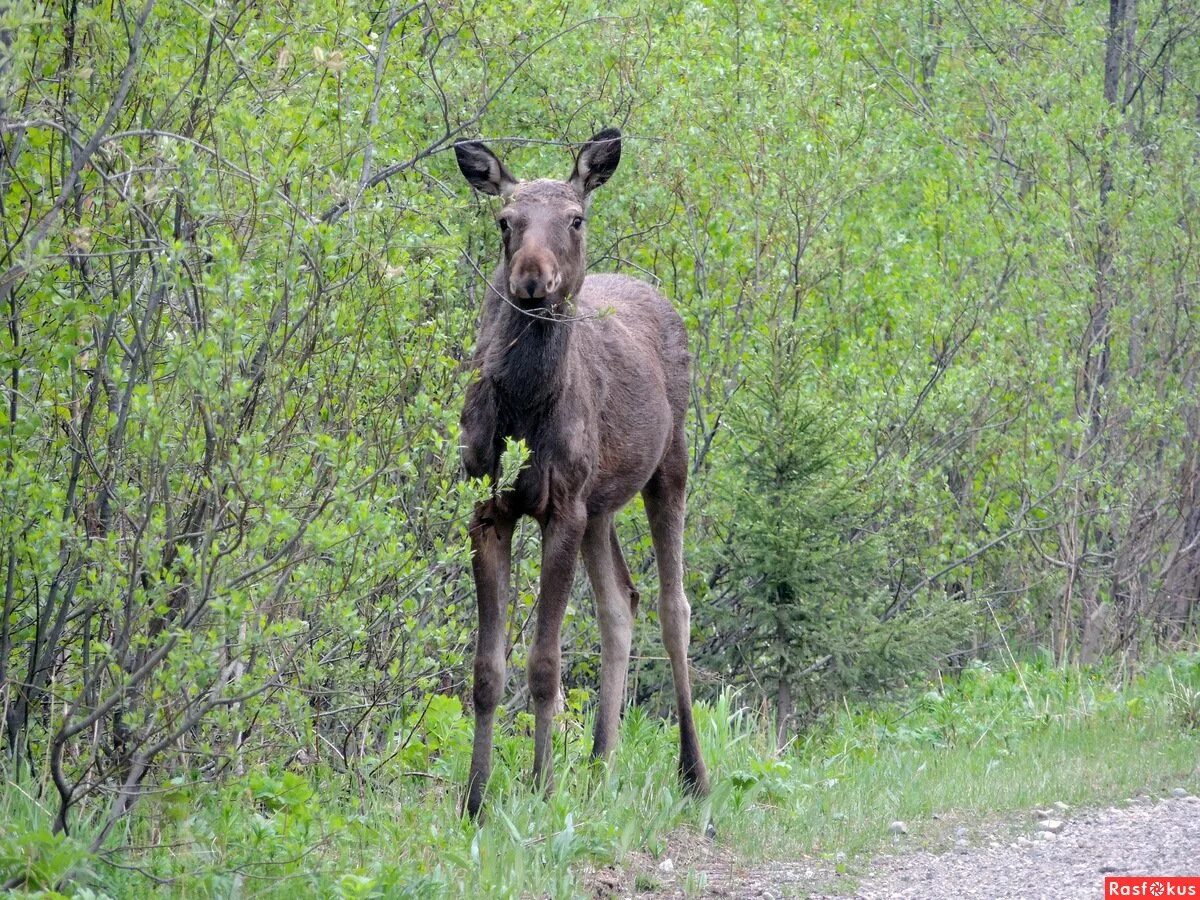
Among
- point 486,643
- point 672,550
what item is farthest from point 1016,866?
point 672,550

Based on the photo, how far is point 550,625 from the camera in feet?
22.8

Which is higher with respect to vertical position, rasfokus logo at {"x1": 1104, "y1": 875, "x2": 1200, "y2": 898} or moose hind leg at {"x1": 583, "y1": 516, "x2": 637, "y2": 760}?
moose hind leg at {"x1": 583, "y1": 516, "x2": 637, "y2": 760}

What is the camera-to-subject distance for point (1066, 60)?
17094 millimetres

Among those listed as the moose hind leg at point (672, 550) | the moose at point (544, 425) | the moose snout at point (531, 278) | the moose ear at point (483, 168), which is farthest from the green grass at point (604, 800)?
the moose ear at point (483, 168)

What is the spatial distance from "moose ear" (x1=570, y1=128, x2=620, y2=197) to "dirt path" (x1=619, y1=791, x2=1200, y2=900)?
3347mm

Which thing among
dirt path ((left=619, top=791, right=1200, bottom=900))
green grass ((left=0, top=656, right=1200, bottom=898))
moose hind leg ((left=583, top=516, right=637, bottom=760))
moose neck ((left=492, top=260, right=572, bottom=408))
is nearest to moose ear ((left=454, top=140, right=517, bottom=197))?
moose neck ((left=492, top=260, right=572, bottom=408))

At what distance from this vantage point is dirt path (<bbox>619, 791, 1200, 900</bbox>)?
6.34m

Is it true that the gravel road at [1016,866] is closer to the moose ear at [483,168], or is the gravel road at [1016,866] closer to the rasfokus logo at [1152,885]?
the rasfokus logo at [1152,885]

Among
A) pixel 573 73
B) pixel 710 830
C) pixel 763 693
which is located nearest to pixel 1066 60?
pixel 573 73

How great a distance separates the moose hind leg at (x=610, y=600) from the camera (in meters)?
8.13

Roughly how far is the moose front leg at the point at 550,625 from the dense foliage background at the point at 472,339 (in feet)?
1.54

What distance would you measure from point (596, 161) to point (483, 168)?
1.86 feet

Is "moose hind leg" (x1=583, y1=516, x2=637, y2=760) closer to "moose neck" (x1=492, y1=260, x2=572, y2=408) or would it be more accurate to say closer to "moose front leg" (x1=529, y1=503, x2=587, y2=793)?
"moose front leg" (x1=529, y1=503, x2=587, y2=793)

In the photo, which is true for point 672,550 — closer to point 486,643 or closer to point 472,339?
point 472,339
